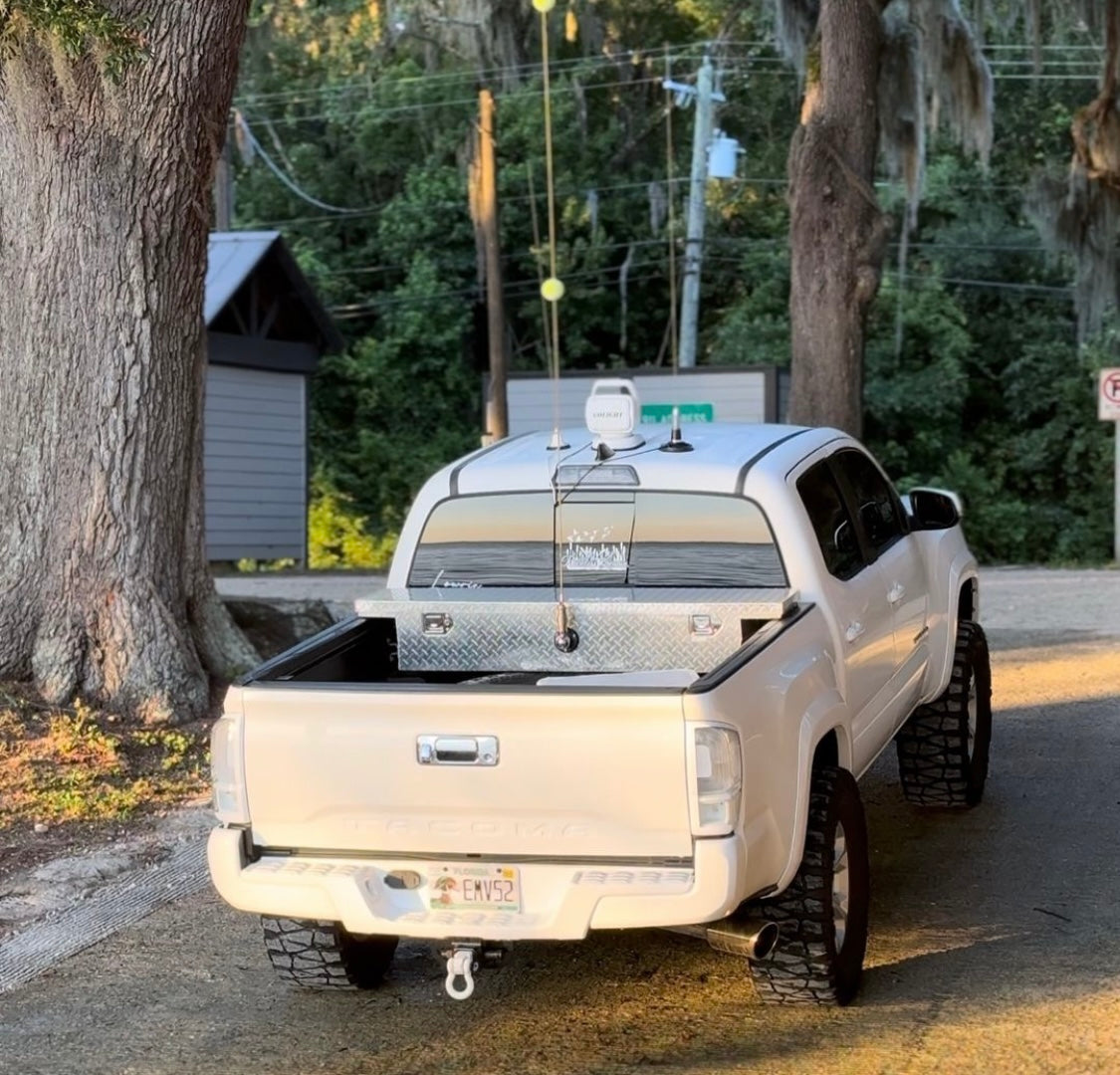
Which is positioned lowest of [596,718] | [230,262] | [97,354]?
[596,718]

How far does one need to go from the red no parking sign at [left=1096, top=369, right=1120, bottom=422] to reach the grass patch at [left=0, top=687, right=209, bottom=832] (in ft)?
48.8

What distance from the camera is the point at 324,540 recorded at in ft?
99.9

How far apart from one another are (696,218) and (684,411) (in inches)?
336

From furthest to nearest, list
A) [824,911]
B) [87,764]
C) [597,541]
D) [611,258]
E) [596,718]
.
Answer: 1. [611,258]
2. [87,764]
3. [597,541]
4. [824,911]
5. [596,718]

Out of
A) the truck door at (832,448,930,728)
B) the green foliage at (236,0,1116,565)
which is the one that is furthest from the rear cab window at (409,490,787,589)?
the green foliage at (236,0,1116,565)

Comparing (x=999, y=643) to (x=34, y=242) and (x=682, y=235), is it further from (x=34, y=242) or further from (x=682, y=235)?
(x=682, y=235)

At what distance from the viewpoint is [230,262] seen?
23312 millimetres

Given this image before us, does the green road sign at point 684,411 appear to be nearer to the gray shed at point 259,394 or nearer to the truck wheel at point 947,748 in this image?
the gray shed at point 259,394

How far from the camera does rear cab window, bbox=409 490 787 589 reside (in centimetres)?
564

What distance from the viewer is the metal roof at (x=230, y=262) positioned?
22.0 m

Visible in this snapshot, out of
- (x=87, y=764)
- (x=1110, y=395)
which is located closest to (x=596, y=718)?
(x=87, y=764)

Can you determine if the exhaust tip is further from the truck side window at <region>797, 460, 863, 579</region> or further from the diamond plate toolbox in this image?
the truck side window at <region>797, 460, 863, 579</region>

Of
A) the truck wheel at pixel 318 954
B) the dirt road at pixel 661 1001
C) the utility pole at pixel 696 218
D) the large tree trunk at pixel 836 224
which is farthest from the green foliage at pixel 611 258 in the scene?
the truck wheel at pixel 318 954

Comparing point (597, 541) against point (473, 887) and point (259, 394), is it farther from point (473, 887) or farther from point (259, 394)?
point (259, 394)
